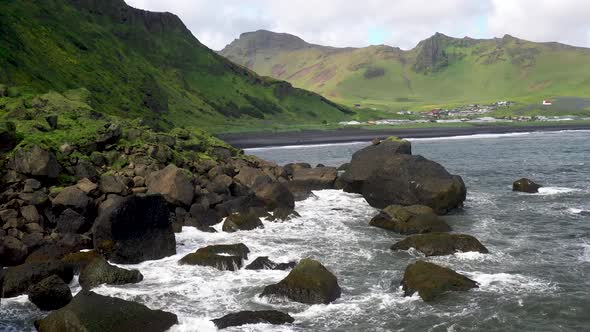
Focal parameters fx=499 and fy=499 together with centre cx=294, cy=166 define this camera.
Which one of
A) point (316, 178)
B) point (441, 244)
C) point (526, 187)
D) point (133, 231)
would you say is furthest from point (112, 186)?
point (526, 187)

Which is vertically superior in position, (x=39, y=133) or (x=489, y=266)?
(x=39, y=133)

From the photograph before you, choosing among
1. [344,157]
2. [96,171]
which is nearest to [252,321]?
[96,171]

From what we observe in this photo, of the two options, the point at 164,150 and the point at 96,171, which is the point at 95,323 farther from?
the point at 164,150

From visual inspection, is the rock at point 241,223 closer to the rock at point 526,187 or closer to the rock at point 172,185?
the rock at point 172,185

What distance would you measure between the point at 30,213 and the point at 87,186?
15.0ft

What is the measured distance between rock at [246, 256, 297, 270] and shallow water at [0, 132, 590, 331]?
26.7 inches

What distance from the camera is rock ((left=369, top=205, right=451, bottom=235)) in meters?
34.8

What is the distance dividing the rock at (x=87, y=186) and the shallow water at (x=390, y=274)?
6.93 metres

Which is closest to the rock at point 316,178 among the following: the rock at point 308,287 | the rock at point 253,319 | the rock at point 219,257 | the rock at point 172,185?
the rock at point 172,185

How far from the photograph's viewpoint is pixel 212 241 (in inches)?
1304

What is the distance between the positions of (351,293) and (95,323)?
11548 mm

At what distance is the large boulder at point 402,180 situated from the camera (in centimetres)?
4106

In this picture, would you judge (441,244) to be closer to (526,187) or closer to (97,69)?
(526,187)

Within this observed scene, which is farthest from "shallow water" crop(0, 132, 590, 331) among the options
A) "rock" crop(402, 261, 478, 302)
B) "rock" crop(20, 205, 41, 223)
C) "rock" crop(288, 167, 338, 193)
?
"rock" crop(20, 205, 41, 223)
